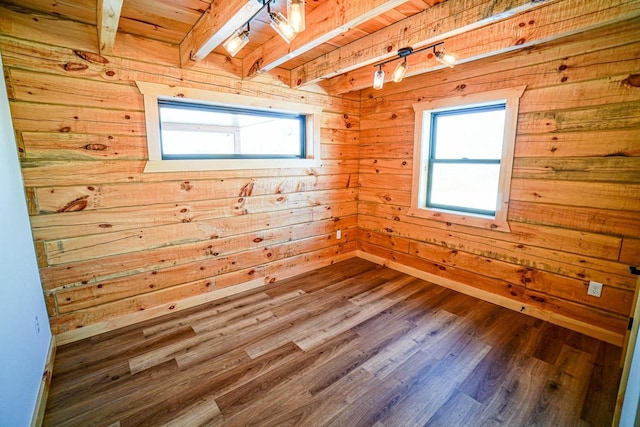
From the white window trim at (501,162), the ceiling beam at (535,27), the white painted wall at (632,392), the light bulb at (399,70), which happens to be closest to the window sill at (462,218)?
the white window trim at (501,162)

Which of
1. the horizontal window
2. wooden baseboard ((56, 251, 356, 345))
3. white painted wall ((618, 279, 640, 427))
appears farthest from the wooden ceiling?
wooden baseboard ((56, 251, 356, 345))

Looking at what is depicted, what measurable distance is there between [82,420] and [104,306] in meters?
0.98

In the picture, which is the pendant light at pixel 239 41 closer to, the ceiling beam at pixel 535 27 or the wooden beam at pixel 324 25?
the wooden beam at pixel 324 25

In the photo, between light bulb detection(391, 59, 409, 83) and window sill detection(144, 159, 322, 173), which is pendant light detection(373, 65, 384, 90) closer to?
light bulb detection(391, 59, 409, 83)

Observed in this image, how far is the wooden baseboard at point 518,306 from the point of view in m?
2.25

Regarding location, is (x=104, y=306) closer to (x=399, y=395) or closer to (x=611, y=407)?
(x=399, y=395)

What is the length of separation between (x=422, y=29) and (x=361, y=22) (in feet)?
1.76

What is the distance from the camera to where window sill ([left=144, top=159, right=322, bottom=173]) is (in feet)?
7.93

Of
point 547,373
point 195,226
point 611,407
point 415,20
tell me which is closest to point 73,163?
point 195,226

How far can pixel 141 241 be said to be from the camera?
243 cm

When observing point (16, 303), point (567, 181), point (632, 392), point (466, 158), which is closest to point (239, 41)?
point (16, 303)

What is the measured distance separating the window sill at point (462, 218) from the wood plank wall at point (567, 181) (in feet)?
0.22

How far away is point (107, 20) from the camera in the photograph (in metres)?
1.63

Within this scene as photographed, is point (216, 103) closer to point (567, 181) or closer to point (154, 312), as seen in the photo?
point (154, 312)
